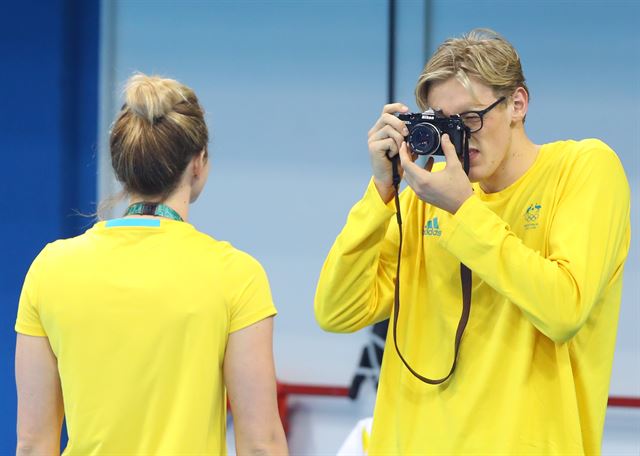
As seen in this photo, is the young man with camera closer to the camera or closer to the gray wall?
the camera

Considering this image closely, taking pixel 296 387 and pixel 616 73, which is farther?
→ pixel 296 387

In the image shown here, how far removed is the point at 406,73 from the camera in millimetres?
2775

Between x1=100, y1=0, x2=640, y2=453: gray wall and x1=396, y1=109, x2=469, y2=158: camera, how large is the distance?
147cm

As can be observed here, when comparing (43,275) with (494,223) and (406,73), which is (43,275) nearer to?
(494,223)

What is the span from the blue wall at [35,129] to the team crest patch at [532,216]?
200cm

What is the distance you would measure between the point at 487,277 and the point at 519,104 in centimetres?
33

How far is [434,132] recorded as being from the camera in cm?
129

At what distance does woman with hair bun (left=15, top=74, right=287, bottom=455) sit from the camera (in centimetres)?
109

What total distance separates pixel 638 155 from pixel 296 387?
1358 millimetres

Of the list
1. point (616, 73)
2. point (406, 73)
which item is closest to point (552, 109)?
point (616, 73)

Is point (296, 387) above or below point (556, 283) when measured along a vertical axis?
below

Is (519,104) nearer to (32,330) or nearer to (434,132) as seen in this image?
(434,132)

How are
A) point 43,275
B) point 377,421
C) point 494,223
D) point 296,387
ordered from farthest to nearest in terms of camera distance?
point 296,387, point 377,421, point 494,223, point 43,275

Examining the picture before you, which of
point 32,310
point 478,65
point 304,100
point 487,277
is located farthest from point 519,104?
point 304,100
